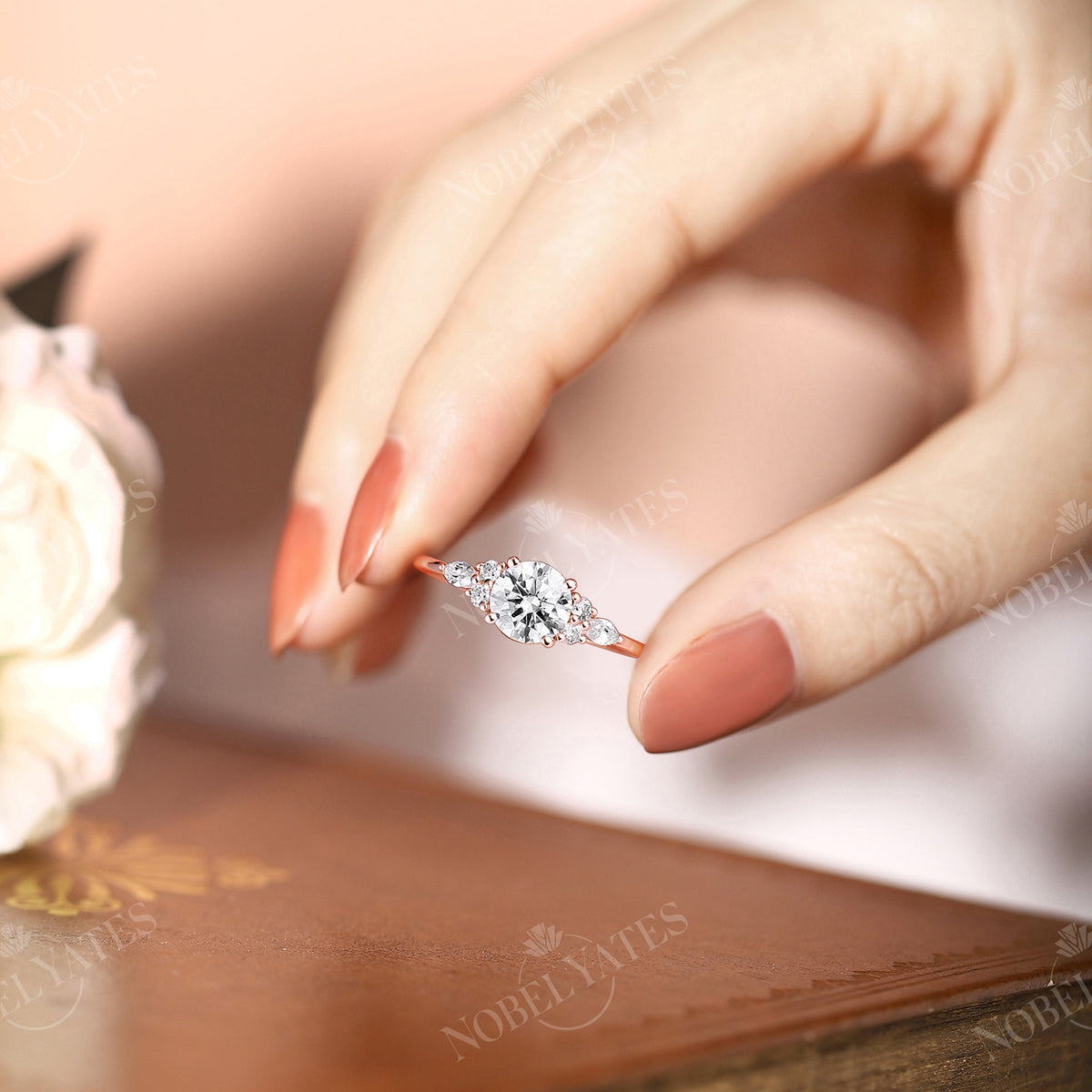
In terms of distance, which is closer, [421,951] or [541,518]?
[421,951]

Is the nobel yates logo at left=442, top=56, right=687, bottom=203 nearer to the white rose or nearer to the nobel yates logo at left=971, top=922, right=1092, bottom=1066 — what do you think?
the white rose

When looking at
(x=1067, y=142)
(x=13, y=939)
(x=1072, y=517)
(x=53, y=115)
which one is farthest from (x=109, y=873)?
(x=53, y=115)

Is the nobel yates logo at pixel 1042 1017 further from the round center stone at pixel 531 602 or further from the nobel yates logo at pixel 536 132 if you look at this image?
the nobel yates logo at pixel 536 132

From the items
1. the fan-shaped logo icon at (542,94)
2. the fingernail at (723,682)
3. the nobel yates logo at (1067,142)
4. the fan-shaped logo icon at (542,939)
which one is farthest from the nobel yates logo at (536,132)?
the fan-shaped logo icon at (542,939)

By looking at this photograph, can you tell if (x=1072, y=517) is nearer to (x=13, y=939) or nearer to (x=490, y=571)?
(x=490, y=571)

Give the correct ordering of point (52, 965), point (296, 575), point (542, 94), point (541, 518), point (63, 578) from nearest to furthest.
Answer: point (52, 965) < point (63, 578) < point (296, 575) < point (542, 94) < point (541, 518)

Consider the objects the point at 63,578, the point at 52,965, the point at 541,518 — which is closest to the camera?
the point at 52,965

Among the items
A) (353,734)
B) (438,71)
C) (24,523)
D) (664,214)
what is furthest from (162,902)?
(438,71)
